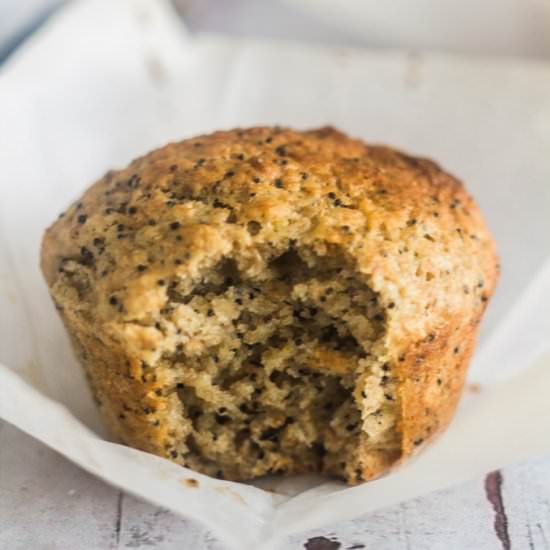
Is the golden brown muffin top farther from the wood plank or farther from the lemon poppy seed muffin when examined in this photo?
the wood plank

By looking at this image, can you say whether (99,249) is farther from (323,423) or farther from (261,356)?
(323,423)

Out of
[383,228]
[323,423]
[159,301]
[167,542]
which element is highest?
[383,228]

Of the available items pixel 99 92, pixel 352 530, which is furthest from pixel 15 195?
pixel 352 530

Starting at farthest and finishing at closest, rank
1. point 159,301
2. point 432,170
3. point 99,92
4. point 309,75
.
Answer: point 309,75
point 99,92
point 432,170
point 159,301

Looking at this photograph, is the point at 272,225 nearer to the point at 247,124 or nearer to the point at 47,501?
the point at 47,501

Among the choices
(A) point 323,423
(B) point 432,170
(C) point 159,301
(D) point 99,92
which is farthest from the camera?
(D) point 99,92

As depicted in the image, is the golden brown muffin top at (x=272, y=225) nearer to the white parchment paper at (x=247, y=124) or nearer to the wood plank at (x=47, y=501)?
the white parchment paper at (x=247, y=124)

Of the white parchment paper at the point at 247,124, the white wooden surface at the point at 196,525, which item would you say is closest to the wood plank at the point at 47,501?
the white wooden surface at the point at 196,525

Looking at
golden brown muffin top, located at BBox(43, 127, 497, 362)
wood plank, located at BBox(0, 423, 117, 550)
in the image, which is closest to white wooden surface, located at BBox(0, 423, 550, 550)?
wood plank, located at BBox(0, 423, 117, 550)

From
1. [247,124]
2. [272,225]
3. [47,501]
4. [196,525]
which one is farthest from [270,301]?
[247,124]
